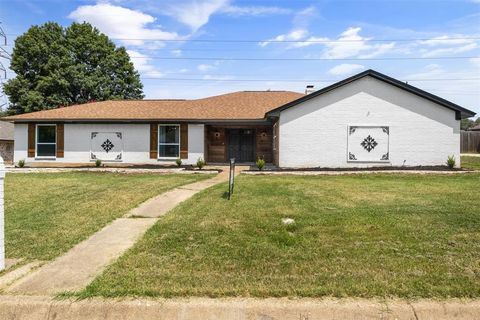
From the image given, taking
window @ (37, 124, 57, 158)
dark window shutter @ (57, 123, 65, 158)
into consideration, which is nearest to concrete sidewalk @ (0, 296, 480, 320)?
dark window shutter @ (57, 123, 65, 158)

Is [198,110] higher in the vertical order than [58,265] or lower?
higher

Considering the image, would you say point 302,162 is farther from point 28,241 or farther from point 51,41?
point 51,41

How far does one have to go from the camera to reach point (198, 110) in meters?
21.1

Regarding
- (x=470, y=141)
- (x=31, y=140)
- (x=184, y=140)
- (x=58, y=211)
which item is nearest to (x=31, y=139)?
(x=31, y=140)

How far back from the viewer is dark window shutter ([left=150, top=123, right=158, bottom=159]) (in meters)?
20.0

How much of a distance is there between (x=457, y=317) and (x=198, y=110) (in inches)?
749

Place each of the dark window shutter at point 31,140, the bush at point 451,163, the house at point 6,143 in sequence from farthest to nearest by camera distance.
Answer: the house at point 6,143 → the dark window shutter at point 31,140 → the bush at point 451,163

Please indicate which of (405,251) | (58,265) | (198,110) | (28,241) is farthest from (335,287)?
(198,110)

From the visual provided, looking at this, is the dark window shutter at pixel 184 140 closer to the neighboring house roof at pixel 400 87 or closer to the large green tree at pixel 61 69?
the neighboring house roof at pixel 400 87

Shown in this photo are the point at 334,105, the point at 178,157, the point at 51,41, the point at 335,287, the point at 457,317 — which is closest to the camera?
the point at 457,317

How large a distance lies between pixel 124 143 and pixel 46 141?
4809 mm

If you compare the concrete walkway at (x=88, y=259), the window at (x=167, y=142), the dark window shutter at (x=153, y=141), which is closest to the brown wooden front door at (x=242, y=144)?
the window at (x=167, y=142)

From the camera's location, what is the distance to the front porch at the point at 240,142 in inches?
835

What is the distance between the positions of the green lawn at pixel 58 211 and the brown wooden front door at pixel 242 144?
1042 cm
